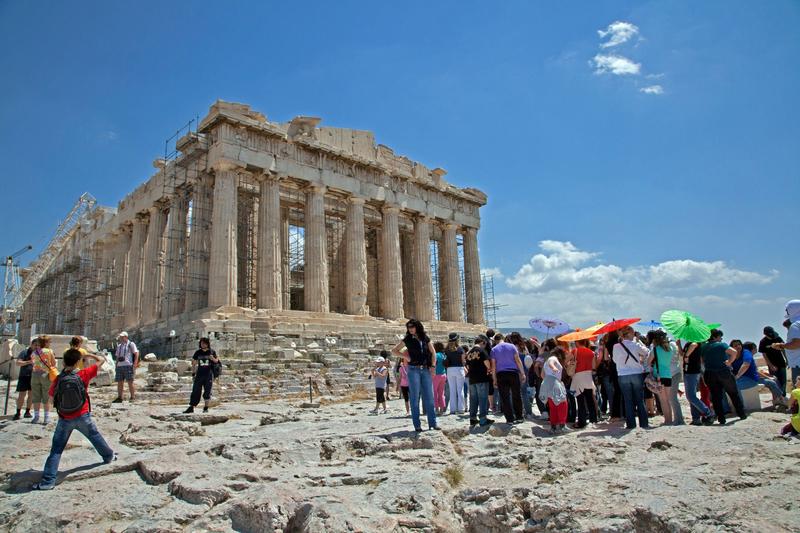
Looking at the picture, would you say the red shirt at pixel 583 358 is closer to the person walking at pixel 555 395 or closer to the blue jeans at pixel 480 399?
the person walking at pixel 555 395

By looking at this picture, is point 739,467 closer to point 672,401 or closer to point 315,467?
point 672,401

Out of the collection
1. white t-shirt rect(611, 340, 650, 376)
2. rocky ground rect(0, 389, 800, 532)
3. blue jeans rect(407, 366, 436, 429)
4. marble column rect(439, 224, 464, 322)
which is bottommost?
rocky ground rect(0, 389, 800, 532)

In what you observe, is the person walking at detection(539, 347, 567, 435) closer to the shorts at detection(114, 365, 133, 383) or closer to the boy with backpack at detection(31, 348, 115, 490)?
the boy with backpack at detection(31, 348, 115, 490)

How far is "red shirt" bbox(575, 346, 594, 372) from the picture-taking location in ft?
27.0

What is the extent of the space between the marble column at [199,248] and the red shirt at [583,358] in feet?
66.6

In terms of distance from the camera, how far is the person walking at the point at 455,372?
1035 cm

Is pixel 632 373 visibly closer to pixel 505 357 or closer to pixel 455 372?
pixel 505 357

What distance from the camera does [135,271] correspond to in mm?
30297

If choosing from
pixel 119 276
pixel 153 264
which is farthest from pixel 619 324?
pixel 119 276

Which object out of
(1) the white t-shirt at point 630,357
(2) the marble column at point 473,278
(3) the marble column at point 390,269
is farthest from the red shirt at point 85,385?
(2) the marble column at point 473,278

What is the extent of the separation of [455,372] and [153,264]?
22820mm

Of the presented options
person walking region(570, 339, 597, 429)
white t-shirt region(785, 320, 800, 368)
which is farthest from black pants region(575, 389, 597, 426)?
white t-shirt region(785, 320, 800, 368)

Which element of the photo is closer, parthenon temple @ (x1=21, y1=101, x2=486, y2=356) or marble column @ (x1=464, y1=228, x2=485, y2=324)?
parthenon temple @ (x1=21, y1=101, x2=486, y2=356)

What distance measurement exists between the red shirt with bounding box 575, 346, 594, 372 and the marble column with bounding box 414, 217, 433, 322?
23467 millimetres
